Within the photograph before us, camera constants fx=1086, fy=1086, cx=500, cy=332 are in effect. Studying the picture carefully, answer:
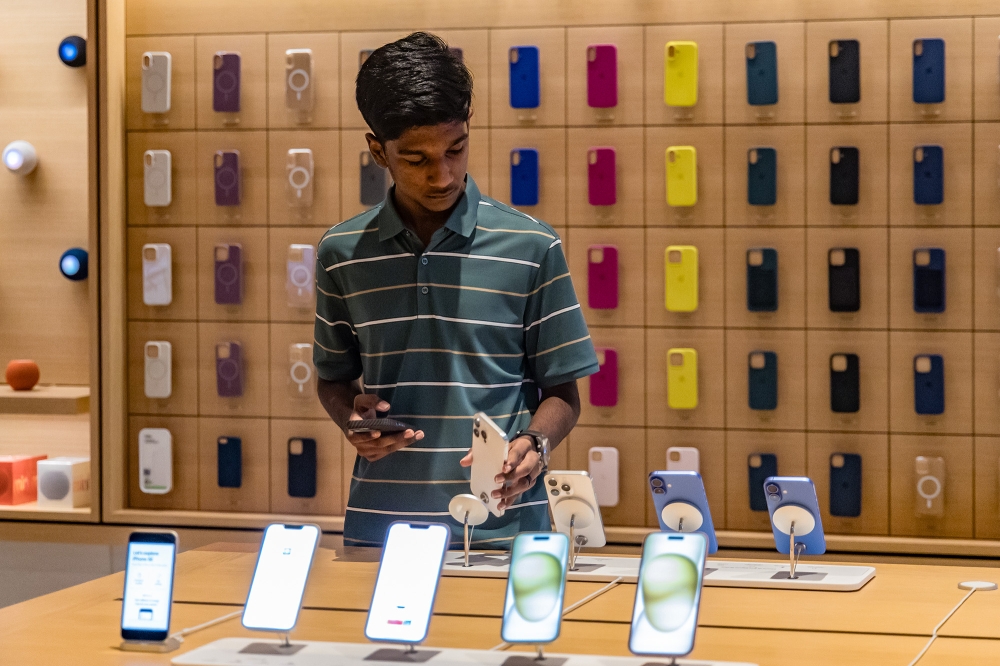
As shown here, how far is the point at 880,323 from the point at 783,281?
15.9 inches

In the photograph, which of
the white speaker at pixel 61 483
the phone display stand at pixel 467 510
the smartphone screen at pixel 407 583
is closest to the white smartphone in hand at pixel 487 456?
the phone display stand at pixel 467 510

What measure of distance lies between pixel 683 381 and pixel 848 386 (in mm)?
637

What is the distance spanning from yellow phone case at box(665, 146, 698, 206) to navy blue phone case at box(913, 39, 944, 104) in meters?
0.88

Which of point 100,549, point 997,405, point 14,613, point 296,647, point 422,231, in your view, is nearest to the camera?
point 296,647

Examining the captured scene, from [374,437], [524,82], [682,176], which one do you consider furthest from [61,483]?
[374,437]

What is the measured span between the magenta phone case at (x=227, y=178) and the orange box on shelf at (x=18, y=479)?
1.42 m

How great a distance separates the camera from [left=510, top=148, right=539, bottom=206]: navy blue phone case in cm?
Result: 435

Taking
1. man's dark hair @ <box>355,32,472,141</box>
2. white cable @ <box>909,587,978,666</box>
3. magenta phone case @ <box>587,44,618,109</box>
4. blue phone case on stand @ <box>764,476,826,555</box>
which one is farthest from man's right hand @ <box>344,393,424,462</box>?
magenta phone case @ <box>587,44,618,109</box>

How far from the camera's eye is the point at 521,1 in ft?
14.4

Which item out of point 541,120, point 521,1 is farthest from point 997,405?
point 521,1

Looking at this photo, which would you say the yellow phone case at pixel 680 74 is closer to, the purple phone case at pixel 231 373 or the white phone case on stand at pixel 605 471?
the white phone case on stand at pixel 605 471

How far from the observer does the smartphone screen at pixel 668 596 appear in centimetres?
147

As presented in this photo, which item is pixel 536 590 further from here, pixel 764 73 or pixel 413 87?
pixel 764 73

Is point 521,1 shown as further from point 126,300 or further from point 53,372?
point 53,372
